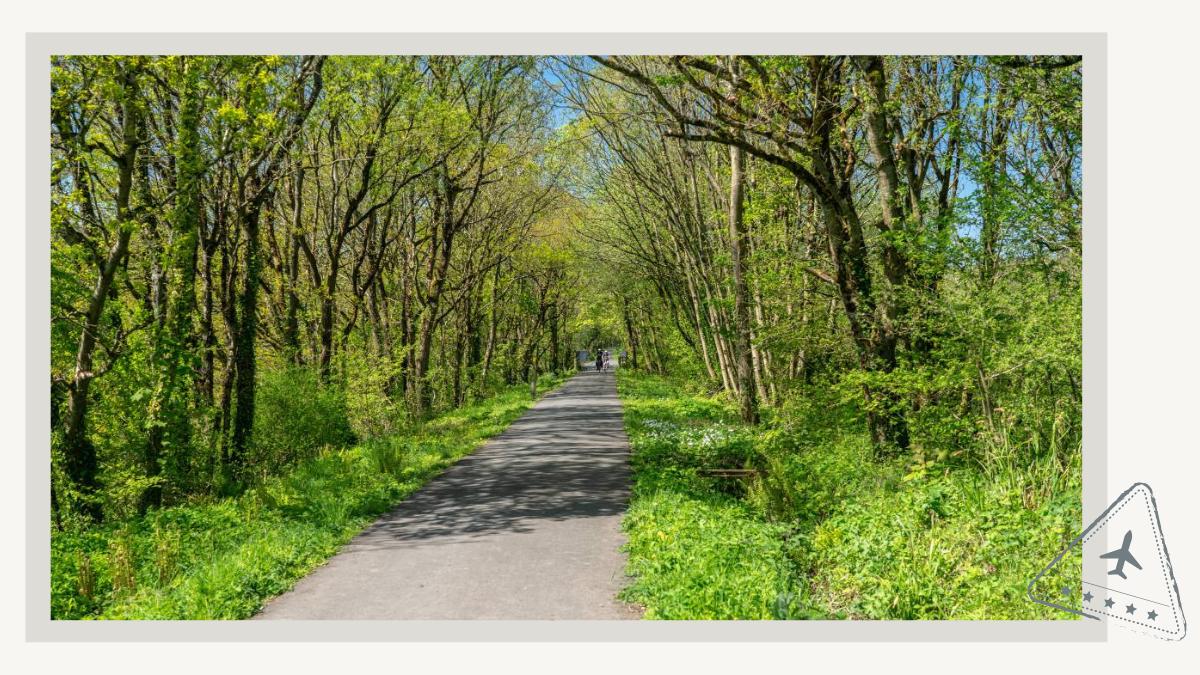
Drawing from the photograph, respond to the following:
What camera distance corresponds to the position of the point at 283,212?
1988cm

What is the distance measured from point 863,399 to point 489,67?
43.3 ft

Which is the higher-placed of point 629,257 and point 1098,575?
point 629,257

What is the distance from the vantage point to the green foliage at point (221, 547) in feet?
18.8

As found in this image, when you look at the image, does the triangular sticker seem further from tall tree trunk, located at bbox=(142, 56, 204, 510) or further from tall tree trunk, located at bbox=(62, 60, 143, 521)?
tall tree trunk, located at bbox=(142, 56, 204, 510)

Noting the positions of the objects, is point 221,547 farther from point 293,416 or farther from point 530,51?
point 293,416

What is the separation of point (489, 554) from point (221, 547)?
9.22 feet

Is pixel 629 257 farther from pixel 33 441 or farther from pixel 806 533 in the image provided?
pixel 33 441
